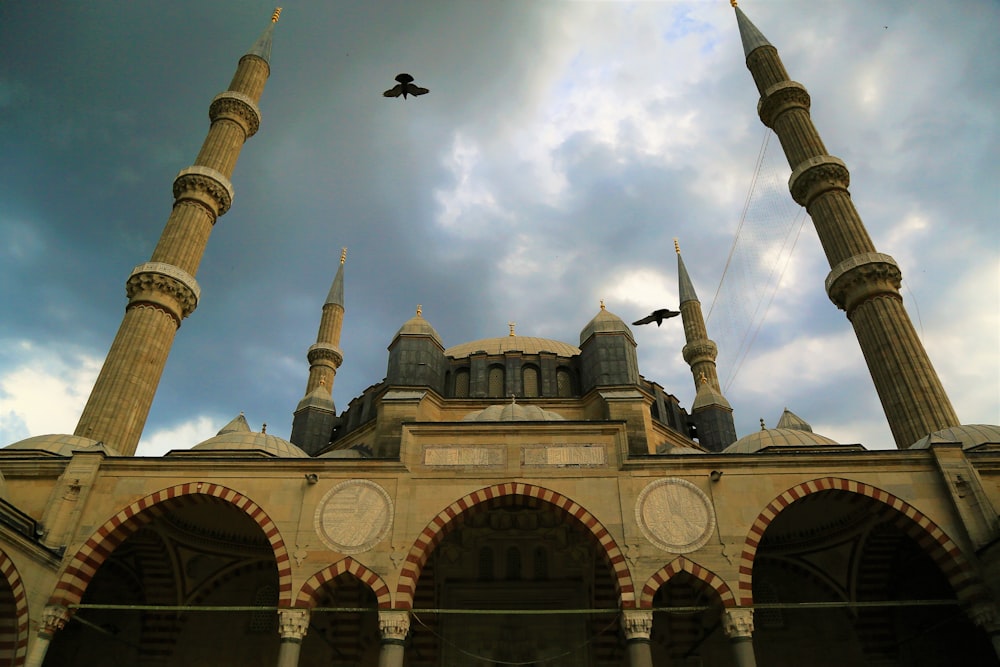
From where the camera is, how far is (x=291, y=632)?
10.9m

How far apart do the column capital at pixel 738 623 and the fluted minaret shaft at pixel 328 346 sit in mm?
17788

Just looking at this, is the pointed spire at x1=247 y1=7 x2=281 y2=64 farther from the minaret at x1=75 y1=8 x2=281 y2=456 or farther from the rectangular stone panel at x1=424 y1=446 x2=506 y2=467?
the rectangular stone panel at x1=424 y1=446 x2=506 y2=467

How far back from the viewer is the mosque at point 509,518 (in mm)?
11375

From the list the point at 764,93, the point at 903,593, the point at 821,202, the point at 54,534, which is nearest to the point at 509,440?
the point at 54,534

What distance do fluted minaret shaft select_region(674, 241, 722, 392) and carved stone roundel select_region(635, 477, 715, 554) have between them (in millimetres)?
12992

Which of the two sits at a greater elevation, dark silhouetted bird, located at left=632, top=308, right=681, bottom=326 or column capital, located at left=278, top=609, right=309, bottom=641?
dark silhouetted bird, located at left=632, top=308, right=681, bottom=326

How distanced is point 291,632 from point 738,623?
7.55 metres

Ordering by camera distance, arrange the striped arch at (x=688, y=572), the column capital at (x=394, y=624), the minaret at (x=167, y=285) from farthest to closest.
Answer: the minaret at (x=167, y=285)
the striped arch at (x=688, y=572)
the column capital at (x=394, y=624)

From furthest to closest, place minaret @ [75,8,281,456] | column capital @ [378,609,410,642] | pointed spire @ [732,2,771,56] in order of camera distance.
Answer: pointed spire @ [732,2,771,56] < minaret @ [75,8,281,456] < column capital @ [378,609,410,642]

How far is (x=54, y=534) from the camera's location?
11664 mm

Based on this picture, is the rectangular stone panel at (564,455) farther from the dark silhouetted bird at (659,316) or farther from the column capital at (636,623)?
the dark silhouetted bird at (659,316)

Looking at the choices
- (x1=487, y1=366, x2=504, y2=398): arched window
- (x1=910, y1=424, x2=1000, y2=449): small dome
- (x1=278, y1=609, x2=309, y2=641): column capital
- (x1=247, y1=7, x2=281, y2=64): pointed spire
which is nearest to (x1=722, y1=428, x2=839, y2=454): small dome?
(x1=910, y1=424, x2=1000, y2=449): small dome

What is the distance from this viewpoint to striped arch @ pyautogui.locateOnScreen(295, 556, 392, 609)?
11.1 metres

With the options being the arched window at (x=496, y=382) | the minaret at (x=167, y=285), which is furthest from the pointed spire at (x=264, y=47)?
the arched window at (x=496, y=382)
